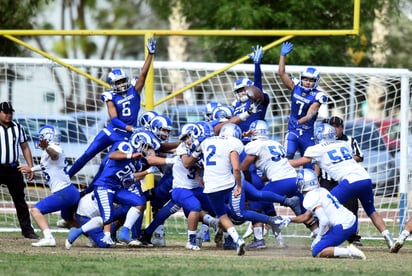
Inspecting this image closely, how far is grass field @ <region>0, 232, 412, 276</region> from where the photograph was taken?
12.2 m

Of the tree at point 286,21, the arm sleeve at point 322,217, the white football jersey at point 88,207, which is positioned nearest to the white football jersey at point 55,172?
the white football jersey at point 88,207

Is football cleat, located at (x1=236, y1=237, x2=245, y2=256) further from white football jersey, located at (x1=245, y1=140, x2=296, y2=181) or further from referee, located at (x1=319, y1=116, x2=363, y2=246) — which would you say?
referee, located at (x1=319, y1=116, x2=363, y2=246)

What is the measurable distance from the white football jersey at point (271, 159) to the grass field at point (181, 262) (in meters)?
0.98

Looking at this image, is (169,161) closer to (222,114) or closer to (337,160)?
(222,114)

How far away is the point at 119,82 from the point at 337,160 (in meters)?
3.41

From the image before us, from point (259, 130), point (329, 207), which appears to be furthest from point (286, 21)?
point (329, 207)

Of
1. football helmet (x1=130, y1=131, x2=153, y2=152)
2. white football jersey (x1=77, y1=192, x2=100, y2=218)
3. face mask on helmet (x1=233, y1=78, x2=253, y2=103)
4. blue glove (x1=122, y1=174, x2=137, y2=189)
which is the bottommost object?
white football jersey (x1=77, y1=192, x2=100, y2=218)

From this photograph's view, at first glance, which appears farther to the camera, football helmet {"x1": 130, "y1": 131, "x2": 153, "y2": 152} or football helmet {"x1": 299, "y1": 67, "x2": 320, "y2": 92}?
football helmet {"x1": 299, "y1": 67, "x2": 320, "y2": 92}

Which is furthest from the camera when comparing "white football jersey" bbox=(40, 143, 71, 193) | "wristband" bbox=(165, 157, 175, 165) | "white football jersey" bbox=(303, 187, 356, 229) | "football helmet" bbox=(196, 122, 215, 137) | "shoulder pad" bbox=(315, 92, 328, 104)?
"shoulder pad" bbox=(315, 92, 328, 104)

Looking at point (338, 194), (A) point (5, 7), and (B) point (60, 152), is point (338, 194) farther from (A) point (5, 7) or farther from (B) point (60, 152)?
(A) point (5, 7)

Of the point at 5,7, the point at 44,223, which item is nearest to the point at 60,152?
the point at 44,223

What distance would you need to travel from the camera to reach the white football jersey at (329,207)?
14000mm

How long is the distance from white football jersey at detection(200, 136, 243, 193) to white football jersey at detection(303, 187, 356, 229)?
1.04 m

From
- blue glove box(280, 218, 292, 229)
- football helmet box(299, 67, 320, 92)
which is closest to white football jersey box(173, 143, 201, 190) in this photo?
blue glove box(280, 218, 292, 229)
